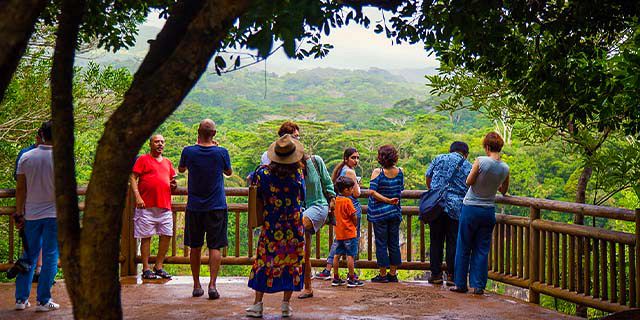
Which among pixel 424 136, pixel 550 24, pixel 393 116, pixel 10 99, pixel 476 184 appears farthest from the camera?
pixel 393 116

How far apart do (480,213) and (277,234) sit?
213 centimetres

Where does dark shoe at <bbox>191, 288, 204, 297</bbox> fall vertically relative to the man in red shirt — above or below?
below

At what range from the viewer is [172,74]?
8.87 feet

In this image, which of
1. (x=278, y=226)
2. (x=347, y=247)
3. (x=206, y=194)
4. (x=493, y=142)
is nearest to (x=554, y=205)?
(x=493, y=142)

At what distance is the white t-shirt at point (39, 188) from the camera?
553cm

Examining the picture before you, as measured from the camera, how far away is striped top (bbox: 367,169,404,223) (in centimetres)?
741

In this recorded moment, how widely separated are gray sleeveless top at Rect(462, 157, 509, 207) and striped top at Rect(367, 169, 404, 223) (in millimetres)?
950

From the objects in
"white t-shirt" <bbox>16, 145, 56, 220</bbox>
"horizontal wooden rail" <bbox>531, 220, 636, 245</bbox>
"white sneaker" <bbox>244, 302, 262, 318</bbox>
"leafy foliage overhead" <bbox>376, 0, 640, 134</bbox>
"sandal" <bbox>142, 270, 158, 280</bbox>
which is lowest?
"white sneaker" <bbox>244, 302, 262, 318</bbox>

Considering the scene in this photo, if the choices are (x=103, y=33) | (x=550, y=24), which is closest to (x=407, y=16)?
(x=550, y=24)

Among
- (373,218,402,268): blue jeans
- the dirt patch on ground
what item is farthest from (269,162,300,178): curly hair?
(373,218,402,268): blue jeans

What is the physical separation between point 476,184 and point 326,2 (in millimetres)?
2274

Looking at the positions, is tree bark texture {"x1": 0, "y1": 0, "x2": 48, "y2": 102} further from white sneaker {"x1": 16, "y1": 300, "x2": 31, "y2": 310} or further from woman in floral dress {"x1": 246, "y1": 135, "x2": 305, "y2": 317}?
white sneaker {"x1": 16, "y1": 300, "x2": 31, "y2": 310}

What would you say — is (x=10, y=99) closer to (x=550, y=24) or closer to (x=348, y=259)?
(x=348, y=259)

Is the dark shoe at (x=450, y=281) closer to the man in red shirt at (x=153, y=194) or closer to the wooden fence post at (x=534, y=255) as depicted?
the wooden fence post at (x=534, y=255)
